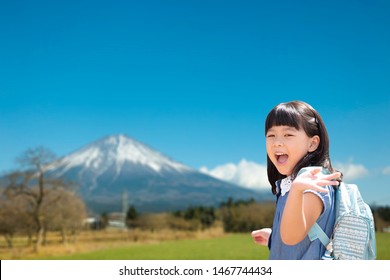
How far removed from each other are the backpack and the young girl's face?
0.35ft

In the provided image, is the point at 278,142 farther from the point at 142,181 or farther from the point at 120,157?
the point at 120,157

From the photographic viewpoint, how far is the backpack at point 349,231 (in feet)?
2.95

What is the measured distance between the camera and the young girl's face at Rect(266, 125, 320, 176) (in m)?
1.00

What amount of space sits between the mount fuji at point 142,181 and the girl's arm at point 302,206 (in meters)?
25.7

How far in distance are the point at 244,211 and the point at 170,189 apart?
22.7 m

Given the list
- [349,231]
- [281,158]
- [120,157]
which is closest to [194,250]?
[281,158]

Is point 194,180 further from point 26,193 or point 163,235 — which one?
point 26,193

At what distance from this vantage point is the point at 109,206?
86.5 ft

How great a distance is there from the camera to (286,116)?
3.27ft

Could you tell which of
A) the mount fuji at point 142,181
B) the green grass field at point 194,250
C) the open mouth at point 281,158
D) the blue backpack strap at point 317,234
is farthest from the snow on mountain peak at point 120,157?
the blue backpack strap at point 317,234

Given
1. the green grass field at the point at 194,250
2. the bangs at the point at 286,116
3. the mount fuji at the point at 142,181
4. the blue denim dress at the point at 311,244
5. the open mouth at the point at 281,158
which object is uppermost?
the mount fuji at the point at 142,181

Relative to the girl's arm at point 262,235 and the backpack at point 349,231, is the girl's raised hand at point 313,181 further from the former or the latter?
the girl's arm at point 262,235

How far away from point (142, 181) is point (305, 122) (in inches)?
1278
